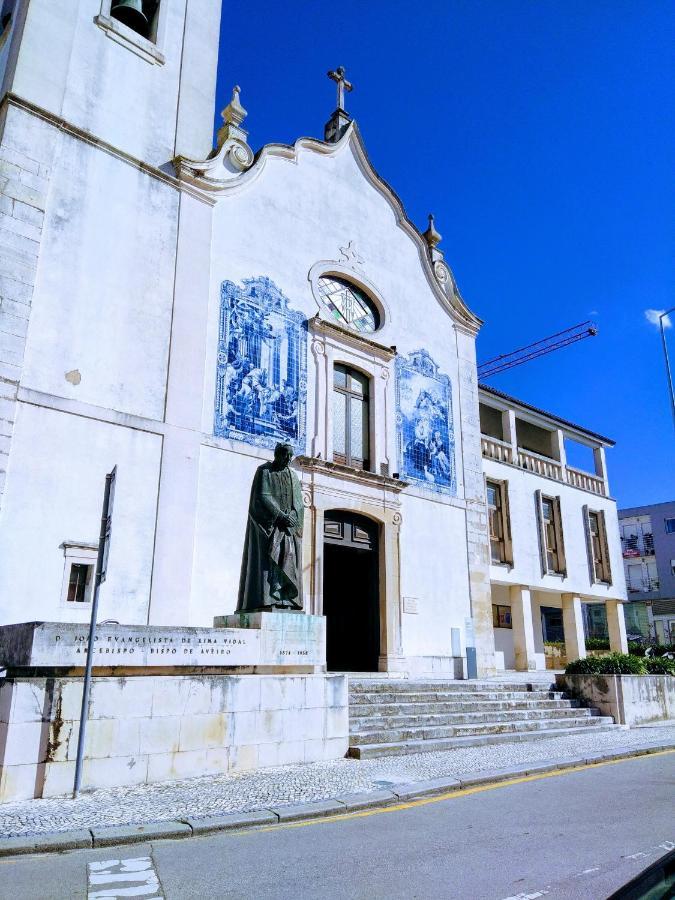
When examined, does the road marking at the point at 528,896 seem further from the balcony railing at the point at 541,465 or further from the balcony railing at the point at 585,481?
the balcony railing at the point at 585,481

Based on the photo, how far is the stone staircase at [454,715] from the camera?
33.2 feet

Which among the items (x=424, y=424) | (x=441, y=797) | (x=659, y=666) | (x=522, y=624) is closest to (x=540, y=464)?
(x=522, y=624)

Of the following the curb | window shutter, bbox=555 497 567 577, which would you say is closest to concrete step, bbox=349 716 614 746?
the curb

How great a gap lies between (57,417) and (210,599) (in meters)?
4.22

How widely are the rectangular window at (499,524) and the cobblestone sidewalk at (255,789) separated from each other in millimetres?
11984

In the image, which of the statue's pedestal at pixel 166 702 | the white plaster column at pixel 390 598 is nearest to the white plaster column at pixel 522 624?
the white plaster column at pixel 390 598

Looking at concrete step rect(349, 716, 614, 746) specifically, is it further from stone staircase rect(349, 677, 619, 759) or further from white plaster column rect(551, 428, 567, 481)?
white plaster column rect(551, 428, 567, 481)

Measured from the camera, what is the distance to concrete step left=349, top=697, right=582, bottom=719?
10.9 meters

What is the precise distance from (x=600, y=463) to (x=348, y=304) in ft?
48.2

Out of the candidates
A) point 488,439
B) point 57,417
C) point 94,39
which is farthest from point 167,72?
point 488,439

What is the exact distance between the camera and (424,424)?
18625 mm

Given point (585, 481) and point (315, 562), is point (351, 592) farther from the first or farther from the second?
point (585, 481)

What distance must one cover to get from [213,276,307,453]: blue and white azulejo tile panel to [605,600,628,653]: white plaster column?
1621 cm

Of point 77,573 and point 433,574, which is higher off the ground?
point 433,574
